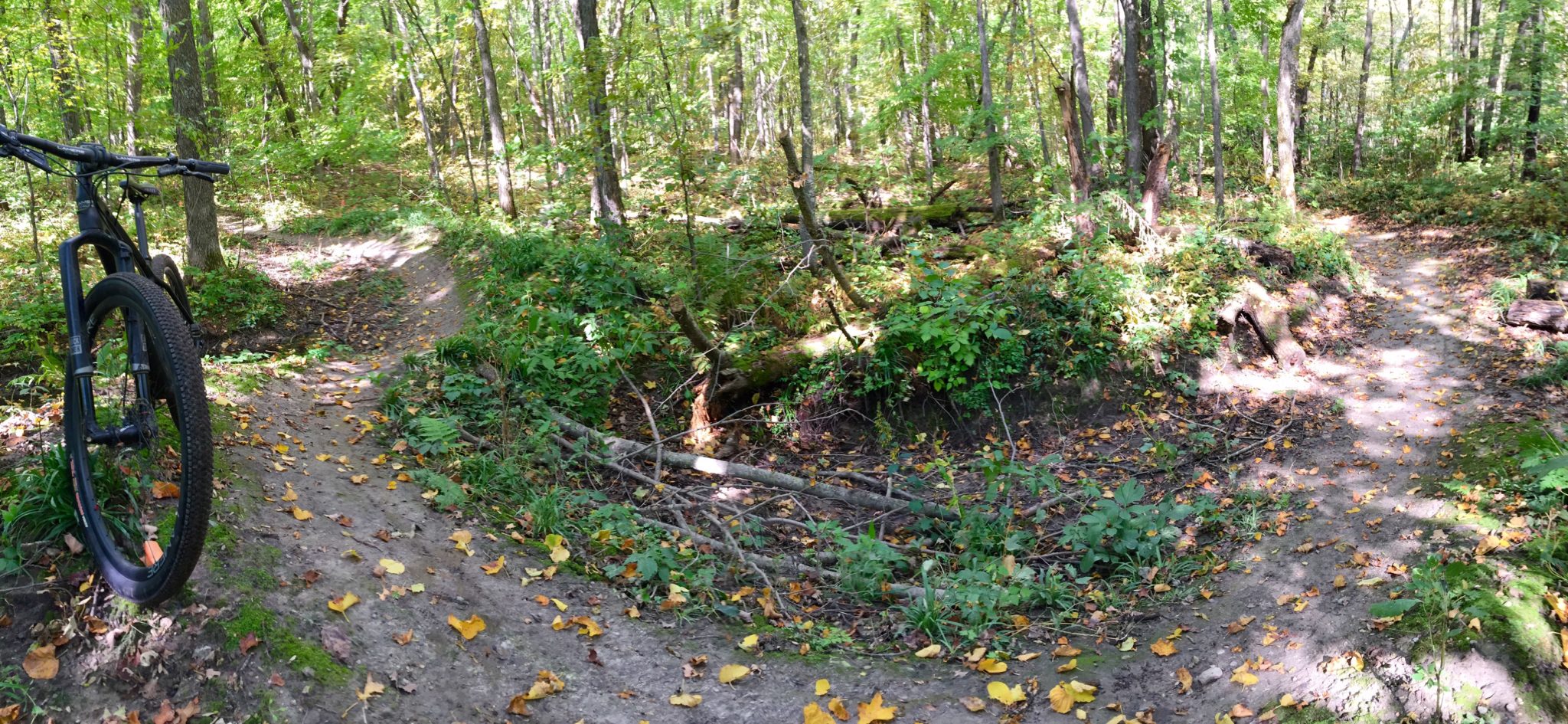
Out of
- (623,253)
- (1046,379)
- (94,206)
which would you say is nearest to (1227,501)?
(1046,379)

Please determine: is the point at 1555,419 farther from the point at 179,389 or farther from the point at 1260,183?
the point at 1260,183

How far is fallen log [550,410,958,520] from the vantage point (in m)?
6.34

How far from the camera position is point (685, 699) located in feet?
12.0

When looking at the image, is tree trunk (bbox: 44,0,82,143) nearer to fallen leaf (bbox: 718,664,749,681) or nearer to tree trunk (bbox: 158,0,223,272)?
tree trunk (bbox: 158,0,223,272)

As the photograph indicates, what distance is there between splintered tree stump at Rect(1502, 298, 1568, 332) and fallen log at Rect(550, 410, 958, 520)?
24.4 feet

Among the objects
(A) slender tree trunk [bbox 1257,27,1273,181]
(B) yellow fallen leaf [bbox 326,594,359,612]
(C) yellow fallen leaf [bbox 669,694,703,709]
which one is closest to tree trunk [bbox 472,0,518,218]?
(B) yellow fallen leaf [bbox 326,594,359,612]

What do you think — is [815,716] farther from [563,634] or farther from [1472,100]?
[1472,100]

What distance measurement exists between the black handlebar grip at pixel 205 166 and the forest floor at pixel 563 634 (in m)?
1.58

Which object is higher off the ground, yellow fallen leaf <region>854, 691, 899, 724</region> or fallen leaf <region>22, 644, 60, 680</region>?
fallen leaf <region>22, 644, 60, 680</region>

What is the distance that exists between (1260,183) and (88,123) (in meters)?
26.5

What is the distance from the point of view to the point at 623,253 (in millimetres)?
11039

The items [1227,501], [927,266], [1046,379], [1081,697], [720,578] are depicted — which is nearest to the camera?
[1081,697]

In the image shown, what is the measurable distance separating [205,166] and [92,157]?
42 centimetres

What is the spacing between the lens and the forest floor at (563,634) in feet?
9.66
